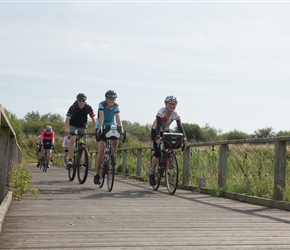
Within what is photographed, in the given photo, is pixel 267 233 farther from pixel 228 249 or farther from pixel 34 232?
pixel 34 232

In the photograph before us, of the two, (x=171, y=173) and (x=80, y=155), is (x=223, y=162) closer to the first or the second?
(x=171, y=173)

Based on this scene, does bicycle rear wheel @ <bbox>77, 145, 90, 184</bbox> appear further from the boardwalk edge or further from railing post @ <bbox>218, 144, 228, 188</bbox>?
the boardwalk edge

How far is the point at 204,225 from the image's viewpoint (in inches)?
260

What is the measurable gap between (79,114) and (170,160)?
2690 millimetres

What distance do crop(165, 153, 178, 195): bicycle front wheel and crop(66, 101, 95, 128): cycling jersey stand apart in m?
2.56

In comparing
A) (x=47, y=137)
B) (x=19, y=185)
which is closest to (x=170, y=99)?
(x=19, y=185)

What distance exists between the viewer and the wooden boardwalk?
536 cm

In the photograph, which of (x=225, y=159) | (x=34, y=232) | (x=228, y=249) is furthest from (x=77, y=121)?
(x=228, y=249)

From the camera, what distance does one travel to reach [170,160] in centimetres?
1145

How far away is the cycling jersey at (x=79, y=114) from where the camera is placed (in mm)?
13188

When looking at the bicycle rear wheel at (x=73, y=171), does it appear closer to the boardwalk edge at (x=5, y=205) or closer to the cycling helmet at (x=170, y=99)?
the cycling helmet at (x=170, y=99)

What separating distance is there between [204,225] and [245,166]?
507 cm

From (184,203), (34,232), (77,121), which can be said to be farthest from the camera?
(77,121)

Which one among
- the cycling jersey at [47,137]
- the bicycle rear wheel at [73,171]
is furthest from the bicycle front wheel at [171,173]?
the cycling jersey at [47,137]
